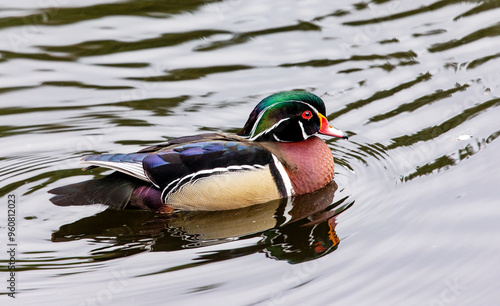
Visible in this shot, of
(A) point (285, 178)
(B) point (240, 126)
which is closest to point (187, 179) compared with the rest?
(A) point (285, 178)

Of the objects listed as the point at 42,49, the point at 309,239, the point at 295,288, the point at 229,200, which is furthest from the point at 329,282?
the point at 42,49

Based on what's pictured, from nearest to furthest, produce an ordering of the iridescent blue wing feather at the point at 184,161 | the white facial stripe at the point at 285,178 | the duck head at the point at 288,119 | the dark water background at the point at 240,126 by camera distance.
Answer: the dark water background at the point at 240,126, the iridescent blue wing feather at the point at 184,161, the white facial stripe at the point at 285,178, the duck head at the point at 288,119

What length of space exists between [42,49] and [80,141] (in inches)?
101

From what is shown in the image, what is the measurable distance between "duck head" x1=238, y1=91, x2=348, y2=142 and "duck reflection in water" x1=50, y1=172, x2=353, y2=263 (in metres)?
0.68

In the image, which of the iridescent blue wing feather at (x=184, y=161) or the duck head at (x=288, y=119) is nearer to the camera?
the iridescent blue wing feather at (x=184, y=161)

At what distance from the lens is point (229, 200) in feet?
26.5

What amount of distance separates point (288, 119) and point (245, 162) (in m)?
0.77

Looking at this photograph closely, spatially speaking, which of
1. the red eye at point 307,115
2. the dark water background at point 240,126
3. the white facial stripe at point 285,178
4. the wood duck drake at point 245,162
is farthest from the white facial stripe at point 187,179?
the red eye at point 307,115

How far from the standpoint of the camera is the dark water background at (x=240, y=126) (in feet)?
22.0

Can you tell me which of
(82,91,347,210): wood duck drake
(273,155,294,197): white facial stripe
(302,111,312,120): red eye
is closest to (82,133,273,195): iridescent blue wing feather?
(82,91,347,210): wood duck drake

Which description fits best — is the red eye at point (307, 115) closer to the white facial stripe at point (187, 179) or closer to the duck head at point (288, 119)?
the duck head at point (288, 119)

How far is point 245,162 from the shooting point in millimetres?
8070

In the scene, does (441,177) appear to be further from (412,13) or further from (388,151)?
(412,13)

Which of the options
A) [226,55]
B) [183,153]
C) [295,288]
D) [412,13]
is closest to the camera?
[295,288]
